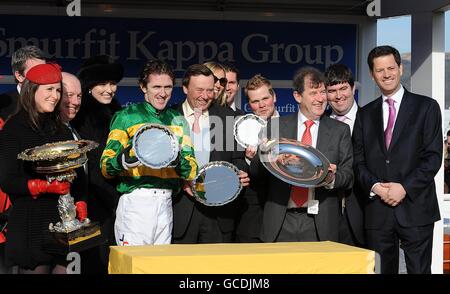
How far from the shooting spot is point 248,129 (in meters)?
5.47

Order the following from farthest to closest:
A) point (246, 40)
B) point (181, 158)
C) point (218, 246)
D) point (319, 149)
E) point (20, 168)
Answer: point (246, 40)
point (319, 149)
point (181, 158)
point (20, 168)
point (218, 246)

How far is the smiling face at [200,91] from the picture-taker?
555cm

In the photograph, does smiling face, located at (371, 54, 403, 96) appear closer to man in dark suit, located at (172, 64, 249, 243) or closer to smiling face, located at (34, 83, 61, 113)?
man in dark suit, located at (172, 64, 249, 243)

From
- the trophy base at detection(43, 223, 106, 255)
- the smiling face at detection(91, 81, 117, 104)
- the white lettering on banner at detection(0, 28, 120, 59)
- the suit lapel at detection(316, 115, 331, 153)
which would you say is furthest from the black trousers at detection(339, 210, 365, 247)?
the white lettering on banner at detection(0, 28, 120, 59)

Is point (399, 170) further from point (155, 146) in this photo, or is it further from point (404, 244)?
point (155, 146)

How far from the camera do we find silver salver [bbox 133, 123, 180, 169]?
4.77 m

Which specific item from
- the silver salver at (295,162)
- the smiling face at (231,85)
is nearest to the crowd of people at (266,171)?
the silver salver at (295,162)

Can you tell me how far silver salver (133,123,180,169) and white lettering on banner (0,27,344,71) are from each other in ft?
12.6

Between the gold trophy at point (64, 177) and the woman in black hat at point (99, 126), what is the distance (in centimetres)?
78

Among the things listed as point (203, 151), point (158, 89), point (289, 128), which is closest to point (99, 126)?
point (158, 89)

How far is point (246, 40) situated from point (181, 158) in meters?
3.95

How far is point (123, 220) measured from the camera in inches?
207
